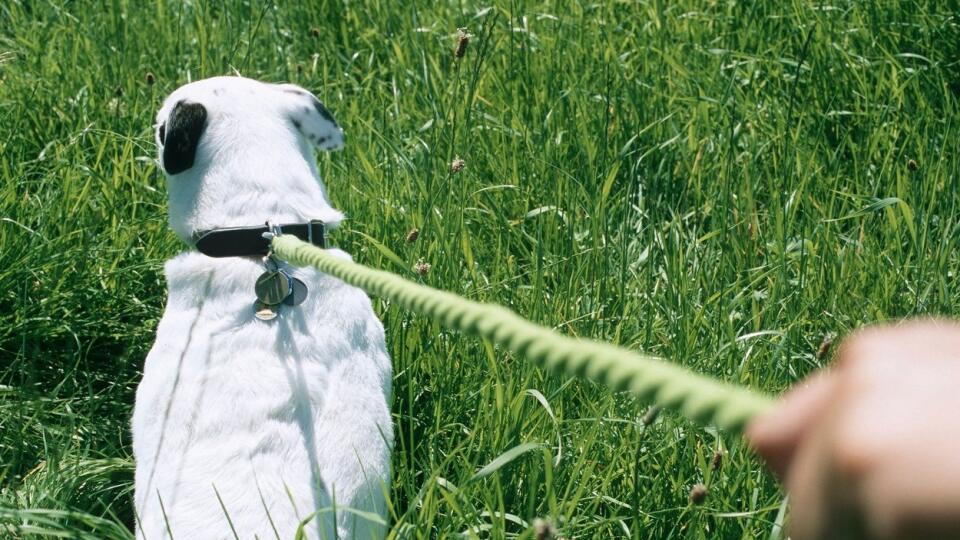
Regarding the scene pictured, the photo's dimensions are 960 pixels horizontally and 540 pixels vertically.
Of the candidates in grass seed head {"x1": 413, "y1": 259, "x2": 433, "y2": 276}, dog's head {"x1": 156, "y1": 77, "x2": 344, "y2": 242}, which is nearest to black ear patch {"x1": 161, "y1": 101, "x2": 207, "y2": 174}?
dog's head {"x1": 156, "y1": 77, "x2": 344, "y2": 242}

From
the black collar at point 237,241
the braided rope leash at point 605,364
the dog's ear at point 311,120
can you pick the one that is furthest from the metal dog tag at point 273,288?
the braided rope leash at point 605,364

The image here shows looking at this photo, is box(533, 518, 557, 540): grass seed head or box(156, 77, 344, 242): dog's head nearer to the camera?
box(533, 518, 557, 540): grass seed head

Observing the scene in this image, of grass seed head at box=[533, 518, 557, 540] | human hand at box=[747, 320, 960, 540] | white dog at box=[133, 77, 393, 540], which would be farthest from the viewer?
white dog at box=[133, 77, 393, 540]

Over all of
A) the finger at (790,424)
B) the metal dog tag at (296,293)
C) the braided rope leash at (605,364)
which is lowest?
the metal dog tag at (296,293)

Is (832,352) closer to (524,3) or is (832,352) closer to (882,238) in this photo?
(882,238)

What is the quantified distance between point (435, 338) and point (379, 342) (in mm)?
224

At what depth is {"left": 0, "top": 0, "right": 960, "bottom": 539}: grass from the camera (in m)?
2.18

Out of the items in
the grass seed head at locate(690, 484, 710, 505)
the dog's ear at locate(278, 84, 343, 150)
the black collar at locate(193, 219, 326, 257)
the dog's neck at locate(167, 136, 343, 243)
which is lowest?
the grass seed head at locate(690, 484, 710, 505)

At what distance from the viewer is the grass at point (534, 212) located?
2.18 meters

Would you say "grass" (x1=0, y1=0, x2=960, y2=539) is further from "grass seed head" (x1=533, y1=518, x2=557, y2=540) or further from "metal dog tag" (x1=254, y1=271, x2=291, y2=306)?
"metal dog tag" (x1=254, y1=271, x2=291, y2=306)

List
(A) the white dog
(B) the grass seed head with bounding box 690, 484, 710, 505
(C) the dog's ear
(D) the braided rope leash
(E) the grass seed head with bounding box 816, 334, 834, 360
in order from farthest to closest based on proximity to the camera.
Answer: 1. (C) the dog's ear
2. (E) the grass seed head with bounding box 816, 334, 834, 360
3. (A) the white dog
4. (B) the grass seed head with bounding box 690, 484, 710, 505
5. (D) the braided rope leash

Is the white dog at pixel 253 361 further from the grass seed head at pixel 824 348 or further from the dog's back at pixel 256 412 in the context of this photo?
the grass seed head at pixel 824 348

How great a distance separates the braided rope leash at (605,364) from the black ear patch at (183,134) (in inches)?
45.9

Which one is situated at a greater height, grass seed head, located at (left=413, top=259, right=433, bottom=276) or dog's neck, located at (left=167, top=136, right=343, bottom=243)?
dog's neck, located at (left=167, top=136, right=343, bottom=243)
